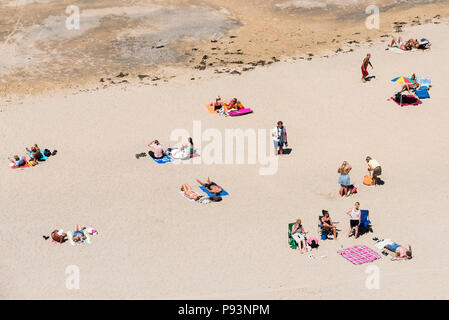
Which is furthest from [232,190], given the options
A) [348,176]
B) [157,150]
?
[348,176]

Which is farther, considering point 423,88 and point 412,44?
point 412,44

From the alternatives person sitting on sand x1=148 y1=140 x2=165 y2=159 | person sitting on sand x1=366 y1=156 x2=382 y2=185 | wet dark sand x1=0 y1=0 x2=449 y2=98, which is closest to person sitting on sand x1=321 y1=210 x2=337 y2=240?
person sitting on sand x1=366 y1=156 x2=382 y2=185

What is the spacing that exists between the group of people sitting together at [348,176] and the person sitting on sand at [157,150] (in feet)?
24.2

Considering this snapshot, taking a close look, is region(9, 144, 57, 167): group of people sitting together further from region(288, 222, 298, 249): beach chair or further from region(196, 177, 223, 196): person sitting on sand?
region(288, 222, 298, 249): beach chair

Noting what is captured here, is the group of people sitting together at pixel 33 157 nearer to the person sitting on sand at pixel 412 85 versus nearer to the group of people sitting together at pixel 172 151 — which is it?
the group of people sitting together at pixel 172 151

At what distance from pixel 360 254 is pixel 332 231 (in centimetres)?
152

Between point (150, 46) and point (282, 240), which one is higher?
point (150, 46)

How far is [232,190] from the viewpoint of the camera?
78.5 ft

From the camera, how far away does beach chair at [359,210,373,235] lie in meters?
20.7

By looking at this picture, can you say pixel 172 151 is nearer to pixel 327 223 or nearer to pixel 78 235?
pixel 78 235

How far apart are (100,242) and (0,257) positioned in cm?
310
